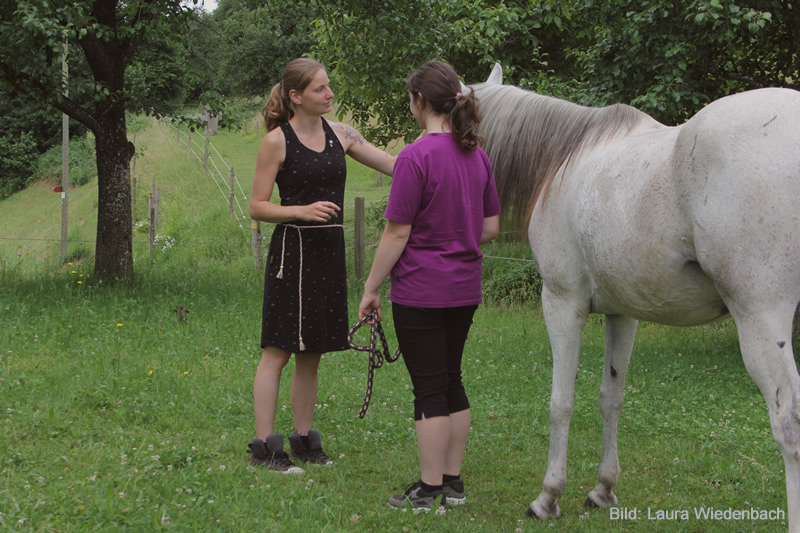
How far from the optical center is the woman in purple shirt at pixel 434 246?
124 inches

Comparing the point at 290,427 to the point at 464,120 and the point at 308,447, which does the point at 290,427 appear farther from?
the point at 464,120

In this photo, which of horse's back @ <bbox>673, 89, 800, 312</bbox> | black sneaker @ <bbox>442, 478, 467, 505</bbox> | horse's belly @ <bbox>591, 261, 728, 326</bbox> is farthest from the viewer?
black sneaker @ <bbox>442, 478, 467, 505</bbox>

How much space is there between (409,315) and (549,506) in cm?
120

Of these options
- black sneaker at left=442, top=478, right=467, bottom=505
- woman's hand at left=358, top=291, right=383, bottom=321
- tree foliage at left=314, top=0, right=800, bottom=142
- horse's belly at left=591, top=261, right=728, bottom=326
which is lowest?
black sneaker at left=442, top=478, right=467, bottom=505

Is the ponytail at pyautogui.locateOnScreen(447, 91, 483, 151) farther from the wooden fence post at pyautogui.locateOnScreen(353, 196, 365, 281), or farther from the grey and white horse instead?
the wooden fence post at pyautogui.locateOnScreen(353, 196, 365, 281)

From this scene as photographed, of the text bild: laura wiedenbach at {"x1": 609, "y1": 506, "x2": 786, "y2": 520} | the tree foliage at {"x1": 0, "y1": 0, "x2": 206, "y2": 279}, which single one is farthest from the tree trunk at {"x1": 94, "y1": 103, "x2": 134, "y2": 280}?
the text bild: laura wiedenbach at {"x1": 609, "y1": 506, "x2": 786, "y2": 520}

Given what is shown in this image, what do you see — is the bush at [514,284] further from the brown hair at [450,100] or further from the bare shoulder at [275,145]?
the brown hair at [450,100]

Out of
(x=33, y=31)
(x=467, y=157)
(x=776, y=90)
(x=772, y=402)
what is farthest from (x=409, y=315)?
(x=33, y=31)

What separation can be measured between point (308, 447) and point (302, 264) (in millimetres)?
1116

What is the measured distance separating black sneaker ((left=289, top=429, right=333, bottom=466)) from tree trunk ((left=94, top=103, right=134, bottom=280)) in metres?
6.17

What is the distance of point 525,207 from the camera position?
3.66 m

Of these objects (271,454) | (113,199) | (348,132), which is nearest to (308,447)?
(271,454)

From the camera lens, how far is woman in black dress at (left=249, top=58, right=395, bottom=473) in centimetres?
375

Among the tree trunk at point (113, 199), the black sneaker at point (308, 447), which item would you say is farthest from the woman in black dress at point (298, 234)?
the tree trunk at point (113, 199)
